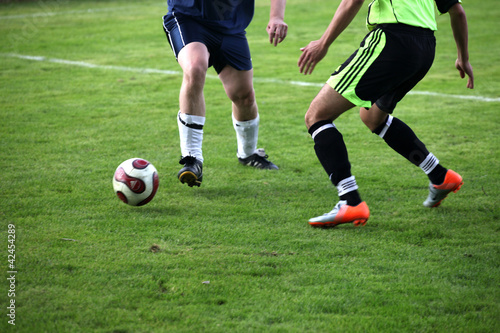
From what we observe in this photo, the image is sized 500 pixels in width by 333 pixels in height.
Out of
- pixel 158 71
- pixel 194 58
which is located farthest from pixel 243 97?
pixel 158 71

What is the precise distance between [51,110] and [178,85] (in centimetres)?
193

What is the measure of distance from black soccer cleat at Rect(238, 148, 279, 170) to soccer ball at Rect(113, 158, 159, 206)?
1193mm

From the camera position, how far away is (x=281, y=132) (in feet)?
20.7

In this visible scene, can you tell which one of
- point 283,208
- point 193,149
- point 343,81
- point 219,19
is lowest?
point 283,208

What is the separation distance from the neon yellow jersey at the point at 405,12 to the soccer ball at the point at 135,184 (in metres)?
1.85

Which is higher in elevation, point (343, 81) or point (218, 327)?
point (343, 81)

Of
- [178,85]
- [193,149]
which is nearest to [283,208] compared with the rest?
[193,149]

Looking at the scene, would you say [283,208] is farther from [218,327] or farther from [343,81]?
[218,327]

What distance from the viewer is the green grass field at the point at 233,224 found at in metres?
2.76

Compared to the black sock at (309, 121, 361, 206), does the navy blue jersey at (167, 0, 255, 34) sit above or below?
above

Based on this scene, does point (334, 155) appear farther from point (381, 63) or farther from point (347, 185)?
point (381, 63)

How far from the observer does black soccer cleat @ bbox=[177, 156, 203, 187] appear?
4414mm

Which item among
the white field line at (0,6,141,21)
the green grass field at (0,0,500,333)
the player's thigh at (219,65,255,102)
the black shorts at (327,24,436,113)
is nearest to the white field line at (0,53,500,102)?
the green grass field at (0,0,500,333)

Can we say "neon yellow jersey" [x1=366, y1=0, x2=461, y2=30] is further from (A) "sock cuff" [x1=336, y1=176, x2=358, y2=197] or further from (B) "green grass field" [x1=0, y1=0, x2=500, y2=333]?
(B) "green grass field" [x1=0, y1=0, x2=500, y2=333]
